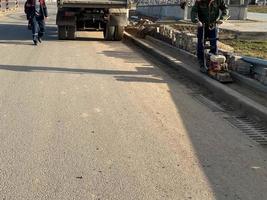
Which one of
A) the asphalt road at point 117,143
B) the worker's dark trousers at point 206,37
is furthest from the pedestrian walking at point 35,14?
the worker's dark trousers at point 206,37

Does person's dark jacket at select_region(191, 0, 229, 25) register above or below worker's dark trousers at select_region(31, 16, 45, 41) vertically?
above

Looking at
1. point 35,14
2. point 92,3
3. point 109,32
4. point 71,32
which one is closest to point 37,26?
point 35,14

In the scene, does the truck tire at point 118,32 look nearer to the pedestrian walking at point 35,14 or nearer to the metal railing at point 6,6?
the pedestrian walking at point 35,14

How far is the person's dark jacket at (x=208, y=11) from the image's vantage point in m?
10.9

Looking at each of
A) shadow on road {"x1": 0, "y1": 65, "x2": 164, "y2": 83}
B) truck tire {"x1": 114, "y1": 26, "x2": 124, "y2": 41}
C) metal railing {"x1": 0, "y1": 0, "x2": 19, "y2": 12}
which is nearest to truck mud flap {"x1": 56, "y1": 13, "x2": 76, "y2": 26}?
truck tire {"x1": 114, "y1": 26, "x2": 124, "y2": 41}

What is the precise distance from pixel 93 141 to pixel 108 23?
12810 millimetres

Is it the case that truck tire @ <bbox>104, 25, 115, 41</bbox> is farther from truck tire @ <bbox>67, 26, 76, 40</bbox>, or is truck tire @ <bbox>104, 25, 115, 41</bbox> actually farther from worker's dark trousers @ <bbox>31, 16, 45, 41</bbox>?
worker's dark trousers @ <bbox>31, 16, 45, 41</bbox>

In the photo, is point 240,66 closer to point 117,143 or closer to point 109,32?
point 117,143

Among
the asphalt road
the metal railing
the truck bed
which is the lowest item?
the metal railing

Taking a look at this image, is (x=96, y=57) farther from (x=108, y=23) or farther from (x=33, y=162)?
(x=33, y=162)

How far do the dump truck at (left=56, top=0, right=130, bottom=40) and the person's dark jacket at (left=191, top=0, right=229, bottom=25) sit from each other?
757cm

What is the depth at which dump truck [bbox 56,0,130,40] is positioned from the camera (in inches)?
711

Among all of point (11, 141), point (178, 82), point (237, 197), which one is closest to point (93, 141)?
point (11, 141)

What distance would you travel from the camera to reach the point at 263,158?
5.84 m
